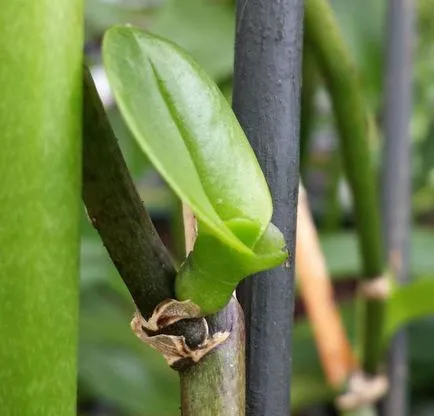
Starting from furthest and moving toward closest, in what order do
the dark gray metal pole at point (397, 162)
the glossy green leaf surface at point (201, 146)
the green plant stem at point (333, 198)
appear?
the green plant stem at point (333, 198) < the dark gray metal pole at point (397, 162) < the glossy green leaf surface at point (201, 146)

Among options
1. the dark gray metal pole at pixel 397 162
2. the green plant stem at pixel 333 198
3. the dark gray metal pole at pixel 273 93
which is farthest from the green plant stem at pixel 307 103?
the dark gray metal pole at pixel 273 93

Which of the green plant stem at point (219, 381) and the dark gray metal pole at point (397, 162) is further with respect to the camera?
the dark gray metal pole at point (397, 162)

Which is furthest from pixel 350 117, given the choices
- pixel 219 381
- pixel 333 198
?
pixel 333 198

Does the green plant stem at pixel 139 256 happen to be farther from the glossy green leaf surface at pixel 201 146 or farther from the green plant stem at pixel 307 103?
the green plant stem at pixel 307 103

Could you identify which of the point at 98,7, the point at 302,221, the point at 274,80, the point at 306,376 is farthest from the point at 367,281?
the point at 98,7

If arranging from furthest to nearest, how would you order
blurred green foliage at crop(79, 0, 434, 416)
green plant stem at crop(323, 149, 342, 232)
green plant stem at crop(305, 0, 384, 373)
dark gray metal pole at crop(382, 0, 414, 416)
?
green plant stem at crop(323, 149, 342, 232) < blurred green foliage at crop(79, 0, 434, 416) < dark gray metal pole at crop(382, 0, 414, 416) < green plant stem at crop(305, 0, 384, 373)

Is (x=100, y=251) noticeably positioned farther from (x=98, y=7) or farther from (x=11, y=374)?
(x=11, y=374)

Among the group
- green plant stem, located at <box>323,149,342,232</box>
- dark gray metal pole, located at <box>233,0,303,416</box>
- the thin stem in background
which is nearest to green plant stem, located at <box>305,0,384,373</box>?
the thin stem in background

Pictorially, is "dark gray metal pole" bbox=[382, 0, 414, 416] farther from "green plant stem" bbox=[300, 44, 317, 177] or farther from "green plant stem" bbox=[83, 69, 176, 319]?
"green plant stem" bbox=[83, 69, 176, 319]

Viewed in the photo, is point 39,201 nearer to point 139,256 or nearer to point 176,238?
point 139,256
